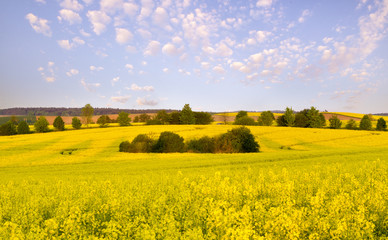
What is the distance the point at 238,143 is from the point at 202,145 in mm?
6220

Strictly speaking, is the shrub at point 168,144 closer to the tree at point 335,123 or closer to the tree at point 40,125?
the tree at point 40,125

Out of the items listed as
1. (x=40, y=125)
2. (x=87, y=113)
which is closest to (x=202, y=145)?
(x=40, y=125)

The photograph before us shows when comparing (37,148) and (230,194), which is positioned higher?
(230,194)

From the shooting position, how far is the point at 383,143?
3806 cm

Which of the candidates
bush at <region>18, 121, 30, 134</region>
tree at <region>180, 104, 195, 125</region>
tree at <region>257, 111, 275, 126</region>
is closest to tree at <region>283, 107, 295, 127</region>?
tree at <region>257, 111, 275, 126</region>

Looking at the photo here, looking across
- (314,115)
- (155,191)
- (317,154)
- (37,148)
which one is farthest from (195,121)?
(155,191)

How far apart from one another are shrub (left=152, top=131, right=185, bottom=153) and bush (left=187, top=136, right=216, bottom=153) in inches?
72.7

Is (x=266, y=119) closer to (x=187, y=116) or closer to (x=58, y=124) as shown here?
(x=187, y=116)

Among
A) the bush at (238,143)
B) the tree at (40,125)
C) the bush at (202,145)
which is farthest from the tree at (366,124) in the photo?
the tree at (40,125)

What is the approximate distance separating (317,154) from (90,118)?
78148 mm

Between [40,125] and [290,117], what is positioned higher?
[290,117]

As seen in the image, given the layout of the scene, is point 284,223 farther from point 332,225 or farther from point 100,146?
point 100,146

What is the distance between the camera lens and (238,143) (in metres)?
37.5

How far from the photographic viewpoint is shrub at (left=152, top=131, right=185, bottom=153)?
36.8 metres
